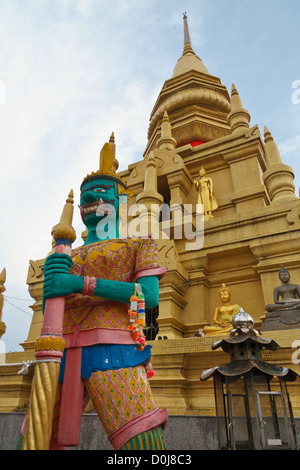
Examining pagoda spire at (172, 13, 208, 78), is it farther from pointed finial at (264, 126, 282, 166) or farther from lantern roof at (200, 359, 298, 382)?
lantern roof at (200, 359, 298, 382)

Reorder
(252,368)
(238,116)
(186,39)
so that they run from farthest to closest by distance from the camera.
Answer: (186,39) < (238,116) < (252,368)

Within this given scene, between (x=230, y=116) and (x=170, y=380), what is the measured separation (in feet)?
34.6

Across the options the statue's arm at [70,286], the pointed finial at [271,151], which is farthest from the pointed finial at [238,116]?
the statue's arm at [70,286]

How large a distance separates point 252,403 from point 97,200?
8.04ft

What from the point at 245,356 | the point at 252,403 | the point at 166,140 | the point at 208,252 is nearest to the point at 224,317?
Result: the point at 208,252

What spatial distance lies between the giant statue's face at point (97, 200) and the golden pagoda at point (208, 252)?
2927 mm

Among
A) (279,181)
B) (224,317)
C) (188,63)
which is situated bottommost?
(224,317)

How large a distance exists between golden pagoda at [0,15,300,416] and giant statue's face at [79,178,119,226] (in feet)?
9.60

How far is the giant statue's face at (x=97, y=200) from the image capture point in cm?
317

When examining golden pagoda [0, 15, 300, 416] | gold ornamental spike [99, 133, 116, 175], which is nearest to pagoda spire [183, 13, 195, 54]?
golden pagoda [0, 15, 300, 416]

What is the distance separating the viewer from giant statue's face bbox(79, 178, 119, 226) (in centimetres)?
317

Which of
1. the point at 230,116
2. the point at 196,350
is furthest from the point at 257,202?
the point at 196,350

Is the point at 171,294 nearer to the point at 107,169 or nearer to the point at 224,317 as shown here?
the point at 224,317

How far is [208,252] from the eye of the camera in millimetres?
8406
